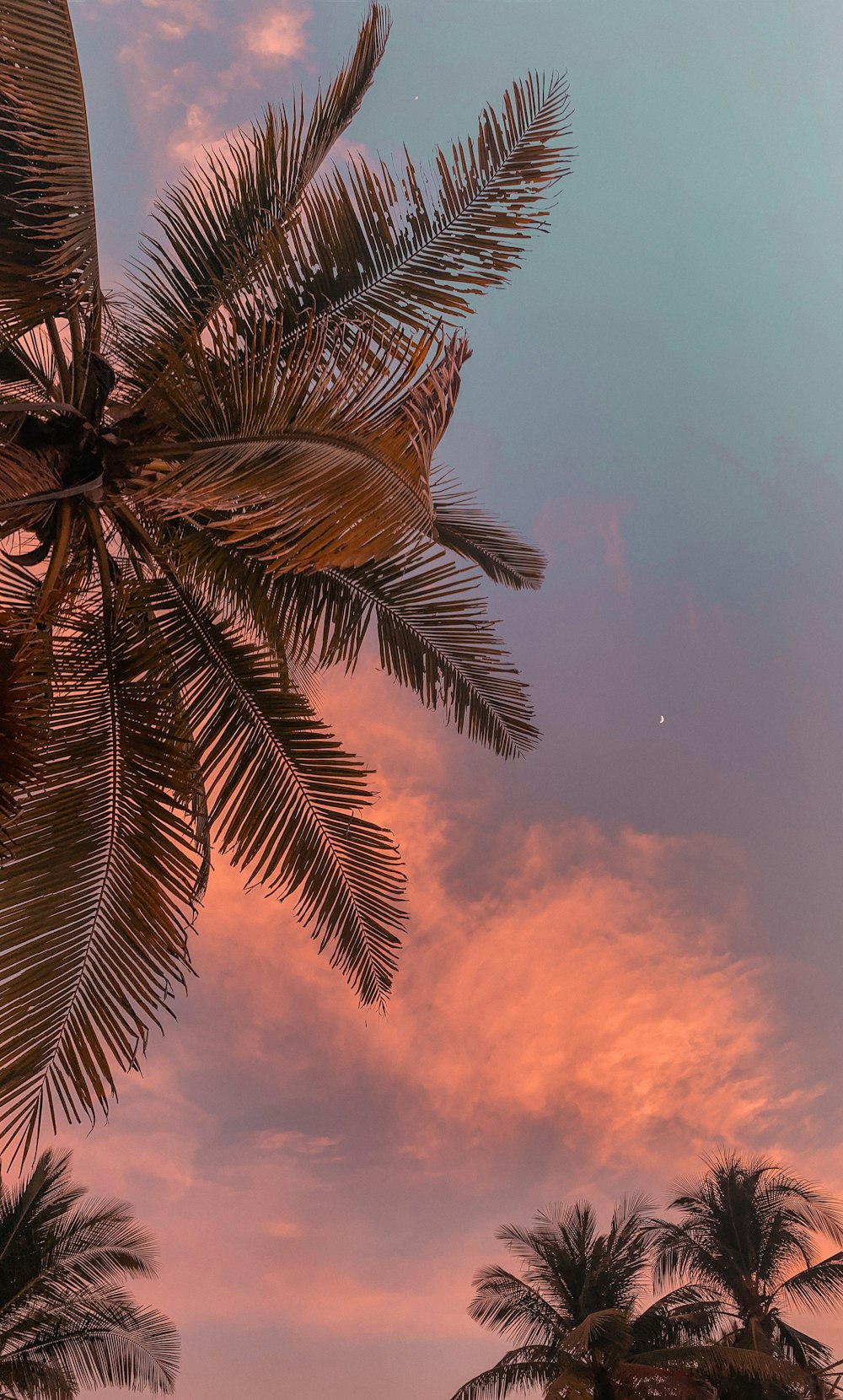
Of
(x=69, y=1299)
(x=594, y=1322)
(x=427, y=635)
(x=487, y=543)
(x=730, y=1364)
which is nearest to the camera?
(x=427, y=635)

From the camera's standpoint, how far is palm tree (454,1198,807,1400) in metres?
14.8

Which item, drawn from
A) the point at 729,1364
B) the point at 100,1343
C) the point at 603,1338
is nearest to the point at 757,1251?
the point at 729,1364

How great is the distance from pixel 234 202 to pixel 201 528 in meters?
2.48

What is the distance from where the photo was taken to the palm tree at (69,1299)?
43.0 feet

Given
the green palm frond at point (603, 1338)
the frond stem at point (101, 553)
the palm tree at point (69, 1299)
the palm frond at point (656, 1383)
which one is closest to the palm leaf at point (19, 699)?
the frond stem at point (101, 553)

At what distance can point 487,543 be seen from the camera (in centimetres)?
775

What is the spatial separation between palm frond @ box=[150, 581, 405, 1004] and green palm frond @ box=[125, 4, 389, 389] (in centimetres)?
180

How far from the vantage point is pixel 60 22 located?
14.2 ft

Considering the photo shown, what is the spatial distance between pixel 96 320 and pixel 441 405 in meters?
2.45

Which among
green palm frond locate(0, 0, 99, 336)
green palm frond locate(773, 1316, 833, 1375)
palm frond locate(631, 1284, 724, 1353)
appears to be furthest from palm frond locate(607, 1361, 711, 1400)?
green palm frond locate(0, 0, 99, 336)

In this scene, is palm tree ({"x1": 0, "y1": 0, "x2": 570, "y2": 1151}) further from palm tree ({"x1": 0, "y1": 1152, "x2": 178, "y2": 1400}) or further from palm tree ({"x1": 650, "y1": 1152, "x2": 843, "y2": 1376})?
palm tree ({"x1": 650, "y1": 1152, "x2": 843, "y2": 1376})

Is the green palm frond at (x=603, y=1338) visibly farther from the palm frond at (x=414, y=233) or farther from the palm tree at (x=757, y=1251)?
the palm frond at (x=414, y=233)

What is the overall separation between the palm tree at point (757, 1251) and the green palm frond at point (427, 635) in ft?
45.1

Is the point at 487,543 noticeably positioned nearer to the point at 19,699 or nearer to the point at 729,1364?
the point at 19,699
